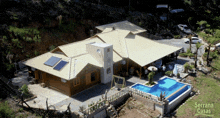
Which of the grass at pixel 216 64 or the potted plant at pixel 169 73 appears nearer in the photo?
the potted plant at pixel 169 73

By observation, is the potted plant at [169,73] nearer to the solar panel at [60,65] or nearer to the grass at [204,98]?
the grass at [204,98]

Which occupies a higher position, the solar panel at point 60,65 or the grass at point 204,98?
the solar panel at point 60,65

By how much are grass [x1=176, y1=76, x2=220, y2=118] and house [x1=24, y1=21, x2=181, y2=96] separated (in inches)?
279

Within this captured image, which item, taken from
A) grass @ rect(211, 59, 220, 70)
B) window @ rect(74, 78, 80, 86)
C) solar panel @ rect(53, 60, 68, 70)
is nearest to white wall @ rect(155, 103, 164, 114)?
window @ rect(74, 78, 80, 86)

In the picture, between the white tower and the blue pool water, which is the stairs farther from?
the white tower

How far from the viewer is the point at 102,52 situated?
26250 millimetres

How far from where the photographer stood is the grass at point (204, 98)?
75.8 feet

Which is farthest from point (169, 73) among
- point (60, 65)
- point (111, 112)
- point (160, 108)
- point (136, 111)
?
point (60, 65)

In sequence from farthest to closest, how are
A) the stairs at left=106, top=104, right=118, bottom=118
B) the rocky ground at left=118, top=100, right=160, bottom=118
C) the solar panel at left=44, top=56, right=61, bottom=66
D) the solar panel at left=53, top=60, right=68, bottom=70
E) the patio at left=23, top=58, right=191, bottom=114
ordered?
the solar panel at left=44, top=56, right=61, bottom=66 → the solar panel at left=53, top=60, right=68, bottom=70 → the patio at left=23, top=58, right=191, bottom=114 → the rocky ground at left=118, top=100, right=160, bottom=118 → the stairs at left=106, top=104, right=118, bottom=118

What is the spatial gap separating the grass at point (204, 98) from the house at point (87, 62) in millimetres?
7077

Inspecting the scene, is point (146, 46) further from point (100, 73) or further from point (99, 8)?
point (99, 8)

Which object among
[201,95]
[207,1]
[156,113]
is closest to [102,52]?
[156,113]

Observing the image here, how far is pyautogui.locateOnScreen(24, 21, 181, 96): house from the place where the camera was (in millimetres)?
24781

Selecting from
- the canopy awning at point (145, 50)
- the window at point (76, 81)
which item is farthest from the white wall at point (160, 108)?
the window at point (76, 81)
